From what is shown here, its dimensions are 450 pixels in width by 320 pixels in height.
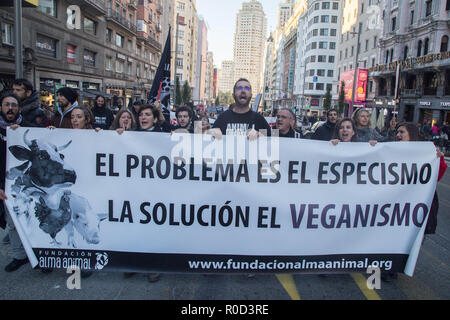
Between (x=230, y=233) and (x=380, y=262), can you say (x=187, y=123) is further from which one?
(x=380, y=262)

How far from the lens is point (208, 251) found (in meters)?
3.57

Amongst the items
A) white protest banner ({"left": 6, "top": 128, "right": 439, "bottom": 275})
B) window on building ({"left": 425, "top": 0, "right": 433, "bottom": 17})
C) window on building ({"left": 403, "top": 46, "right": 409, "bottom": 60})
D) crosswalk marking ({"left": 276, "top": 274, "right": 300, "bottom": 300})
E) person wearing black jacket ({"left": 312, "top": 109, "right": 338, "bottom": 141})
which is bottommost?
crosswalk marking ({"left": 276, "top": 274, "right": 300, "bottom": 300})

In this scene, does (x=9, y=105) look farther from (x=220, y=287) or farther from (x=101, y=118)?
(x=101, y=118)

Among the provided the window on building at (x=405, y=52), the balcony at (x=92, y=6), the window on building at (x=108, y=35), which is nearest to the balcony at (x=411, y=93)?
the window on building at (x=405, y=52)

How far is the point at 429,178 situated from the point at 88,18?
100ft

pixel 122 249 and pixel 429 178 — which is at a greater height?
pixel 429 178

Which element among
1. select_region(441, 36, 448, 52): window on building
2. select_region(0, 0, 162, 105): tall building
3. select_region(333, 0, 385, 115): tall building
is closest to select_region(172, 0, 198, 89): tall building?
select_region(333, 0, 385, 115): tall building

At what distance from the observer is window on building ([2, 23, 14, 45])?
1758cm

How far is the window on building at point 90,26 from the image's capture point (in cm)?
2812

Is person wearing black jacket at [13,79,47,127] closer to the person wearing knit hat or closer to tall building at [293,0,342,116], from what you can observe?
the person wearing knit hat

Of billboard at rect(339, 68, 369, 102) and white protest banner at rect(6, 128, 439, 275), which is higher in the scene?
billboard at rect(339, 68, 369, 102)

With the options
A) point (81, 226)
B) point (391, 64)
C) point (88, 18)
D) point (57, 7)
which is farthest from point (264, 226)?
point (391, 64)

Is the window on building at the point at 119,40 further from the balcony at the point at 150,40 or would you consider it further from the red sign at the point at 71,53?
the red sign at the point at 71,53
